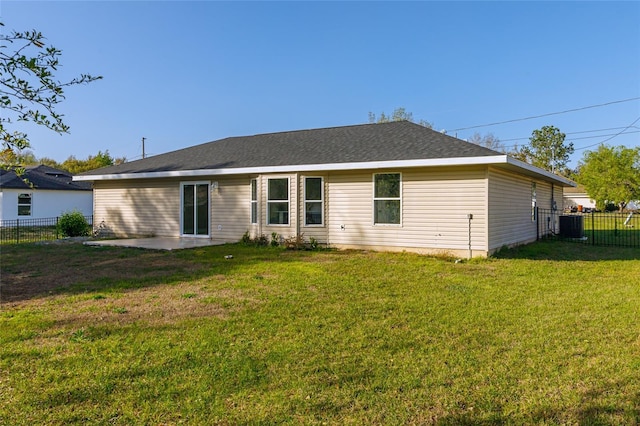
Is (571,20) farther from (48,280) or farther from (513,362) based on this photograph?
(48,280)

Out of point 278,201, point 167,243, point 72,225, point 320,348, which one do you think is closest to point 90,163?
point 72,225

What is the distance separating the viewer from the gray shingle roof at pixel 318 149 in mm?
10516

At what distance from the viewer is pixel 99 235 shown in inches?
604

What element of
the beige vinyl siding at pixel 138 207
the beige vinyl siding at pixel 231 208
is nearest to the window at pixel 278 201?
the beige vinyl siding at pixel 231 208

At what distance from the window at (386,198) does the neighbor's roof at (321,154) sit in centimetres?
63

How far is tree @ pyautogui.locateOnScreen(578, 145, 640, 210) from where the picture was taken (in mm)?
37500

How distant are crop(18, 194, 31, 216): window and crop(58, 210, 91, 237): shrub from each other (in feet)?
36.7

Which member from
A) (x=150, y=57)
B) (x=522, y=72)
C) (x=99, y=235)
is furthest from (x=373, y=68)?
(x=99, y=235)

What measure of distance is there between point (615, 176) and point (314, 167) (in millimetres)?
39032

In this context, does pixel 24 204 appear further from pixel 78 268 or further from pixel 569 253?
pixel 569 253

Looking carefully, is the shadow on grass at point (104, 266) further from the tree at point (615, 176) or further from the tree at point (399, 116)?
the tree at point (615, 176)

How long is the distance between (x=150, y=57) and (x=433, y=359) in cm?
1504

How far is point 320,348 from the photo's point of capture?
384 cm

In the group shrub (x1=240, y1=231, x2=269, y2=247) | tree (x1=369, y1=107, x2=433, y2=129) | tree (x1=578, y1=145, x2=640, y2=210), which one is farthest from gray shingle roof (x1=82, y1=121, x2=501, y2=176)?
tree (x1=578, y1=145, x2=640, y2=210)
